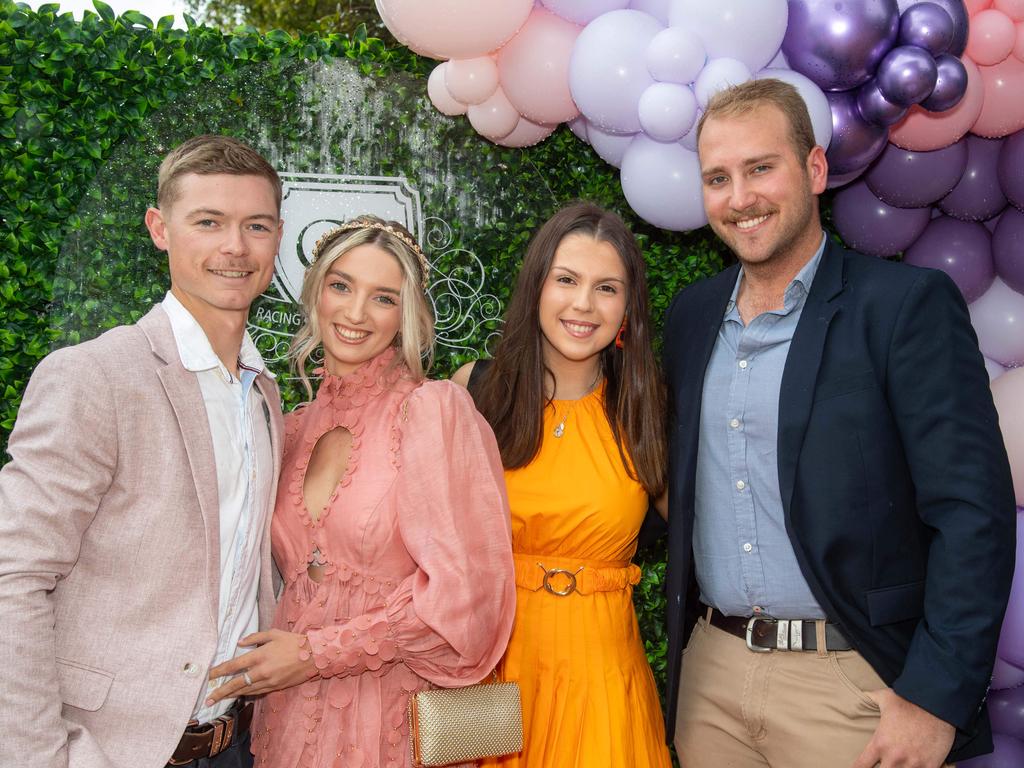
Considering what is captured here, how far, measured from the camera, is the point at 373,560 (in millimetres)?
2305

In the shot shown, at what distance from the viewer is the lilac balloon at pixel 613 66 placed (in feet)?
9.55

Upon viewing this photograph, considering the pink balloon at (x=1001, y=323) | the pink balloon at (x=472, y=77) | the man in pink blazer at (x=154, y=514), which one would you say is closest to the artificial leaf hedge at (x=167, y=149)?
the pink balloon at (x=472, y=77)

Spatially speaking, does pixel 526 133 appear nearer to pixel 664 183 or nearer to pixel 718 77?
pixel 664 183

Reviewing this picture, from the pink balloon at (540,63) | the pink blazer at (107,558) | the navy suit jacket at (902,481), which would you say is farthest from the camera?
the pink balloon at (540,63)

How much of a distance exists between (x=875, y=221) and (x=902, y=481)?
63.7 inches

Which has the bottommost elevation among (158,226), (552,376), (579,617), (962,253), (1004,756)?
(1004,756)

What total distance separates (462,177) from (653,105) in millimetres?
1094

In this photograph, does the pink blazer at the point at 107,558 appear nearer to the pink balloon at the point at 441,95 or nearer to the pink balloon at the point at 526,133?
the pink balloon at the point at 441,95

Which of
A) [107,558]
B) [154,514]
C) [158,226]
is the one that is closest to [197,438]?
[154,514]

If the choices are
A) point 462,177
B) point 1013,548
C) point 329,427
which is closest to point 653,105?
point 462,177

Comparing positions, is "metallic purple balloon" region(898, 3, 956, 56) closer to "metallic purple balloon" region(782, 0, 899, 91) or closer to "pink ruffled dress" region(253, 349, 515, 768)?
"metallic purple balloon" region(782, 0, 899, 91)

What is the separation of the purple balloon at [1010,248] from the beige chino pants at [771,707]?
6.17 ft

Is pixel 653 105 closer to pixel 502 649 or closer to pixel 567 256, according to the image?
pixel 567 256

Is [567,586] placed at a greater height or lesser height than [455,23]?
lesser
